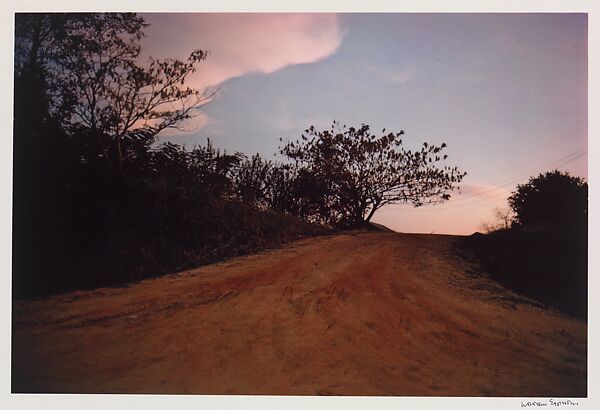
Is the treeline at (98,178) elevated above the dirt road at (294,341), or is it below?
above

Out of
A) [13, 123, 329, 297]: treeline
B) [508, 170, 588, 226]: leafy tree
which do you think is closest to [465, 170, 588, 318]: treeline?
[508, 170, 588, 226]: leafy tree

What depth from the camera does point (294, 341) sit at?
4945 millimetres

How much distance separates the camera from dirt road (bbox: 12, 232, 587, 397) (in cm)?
446

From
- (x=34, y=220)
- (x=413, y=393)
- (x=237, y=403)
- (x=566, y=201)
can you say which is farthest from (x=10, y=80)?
(x=566, y=201)

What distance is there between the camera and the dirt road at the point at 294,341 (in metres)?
4.46

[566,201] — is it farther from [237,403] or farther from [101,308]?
[101,308]

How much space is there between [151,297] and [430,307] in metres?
3.98

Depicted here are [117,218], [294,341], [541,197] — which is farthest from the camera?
[541,197]

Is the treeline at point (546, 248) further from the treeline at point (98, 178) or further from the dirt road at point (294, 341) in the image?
the treeline at point (98, 178)

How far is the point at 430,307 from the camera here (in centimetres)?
591
